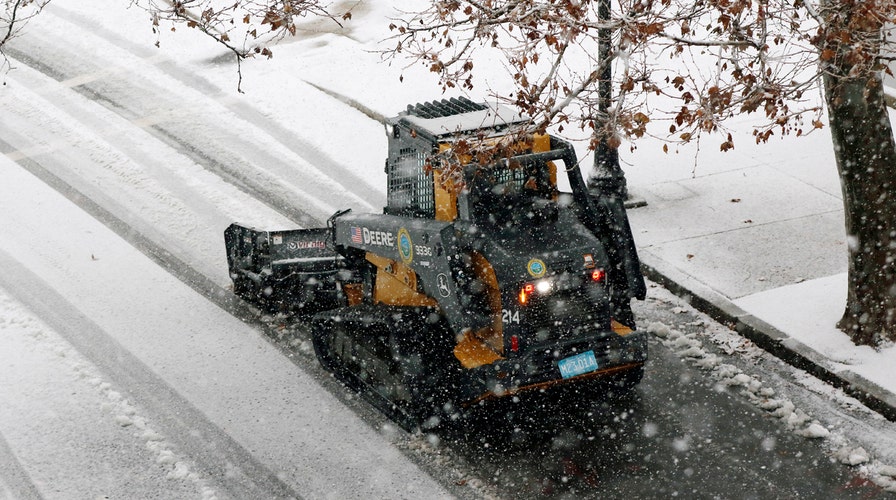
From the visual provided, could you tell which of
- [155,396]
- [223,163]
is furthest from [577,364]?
[223,163]

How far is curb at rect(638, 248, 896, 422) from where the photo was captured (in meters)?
9.77

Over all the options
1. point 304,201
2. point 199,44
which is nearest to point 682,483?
point 304,201

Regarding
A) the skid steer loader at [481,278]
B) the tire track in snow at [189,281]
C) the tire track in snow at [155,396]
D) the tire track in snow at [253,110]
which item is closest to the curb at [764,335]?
the skid steer loader at [481,278]

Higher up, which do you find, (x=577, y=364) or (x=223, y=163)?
(x=223, y=163)

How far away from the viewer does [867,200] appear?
33.0ft

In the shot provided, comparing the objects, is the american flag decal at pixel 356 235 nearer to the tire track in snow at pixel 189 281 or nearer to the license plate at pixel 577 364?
the tire track in snow at pixel 189 281

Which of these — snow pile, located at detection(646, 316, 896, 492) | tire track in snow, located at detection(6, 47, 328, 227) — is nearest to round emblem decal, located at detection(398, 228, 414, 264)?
snow pile, located at detection(646, 316, 896, 492)

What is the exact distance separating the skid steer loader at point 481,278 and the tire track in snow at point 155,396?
1389 millimetres

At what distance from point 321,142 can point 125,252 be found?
407 centimetres

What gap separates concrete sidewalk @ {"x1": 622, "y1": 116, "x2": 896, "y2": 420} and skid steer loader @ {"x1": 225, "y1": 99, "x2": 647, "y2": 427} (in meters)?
2.01

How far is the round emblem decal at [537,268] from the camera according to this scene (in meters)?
8.76

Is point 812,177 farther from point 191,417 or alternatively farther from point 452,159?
point 191,417

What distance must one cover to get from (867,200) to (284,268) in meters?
5.90

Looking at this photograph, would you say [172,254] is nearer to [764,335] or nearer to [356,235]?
[356,235]
